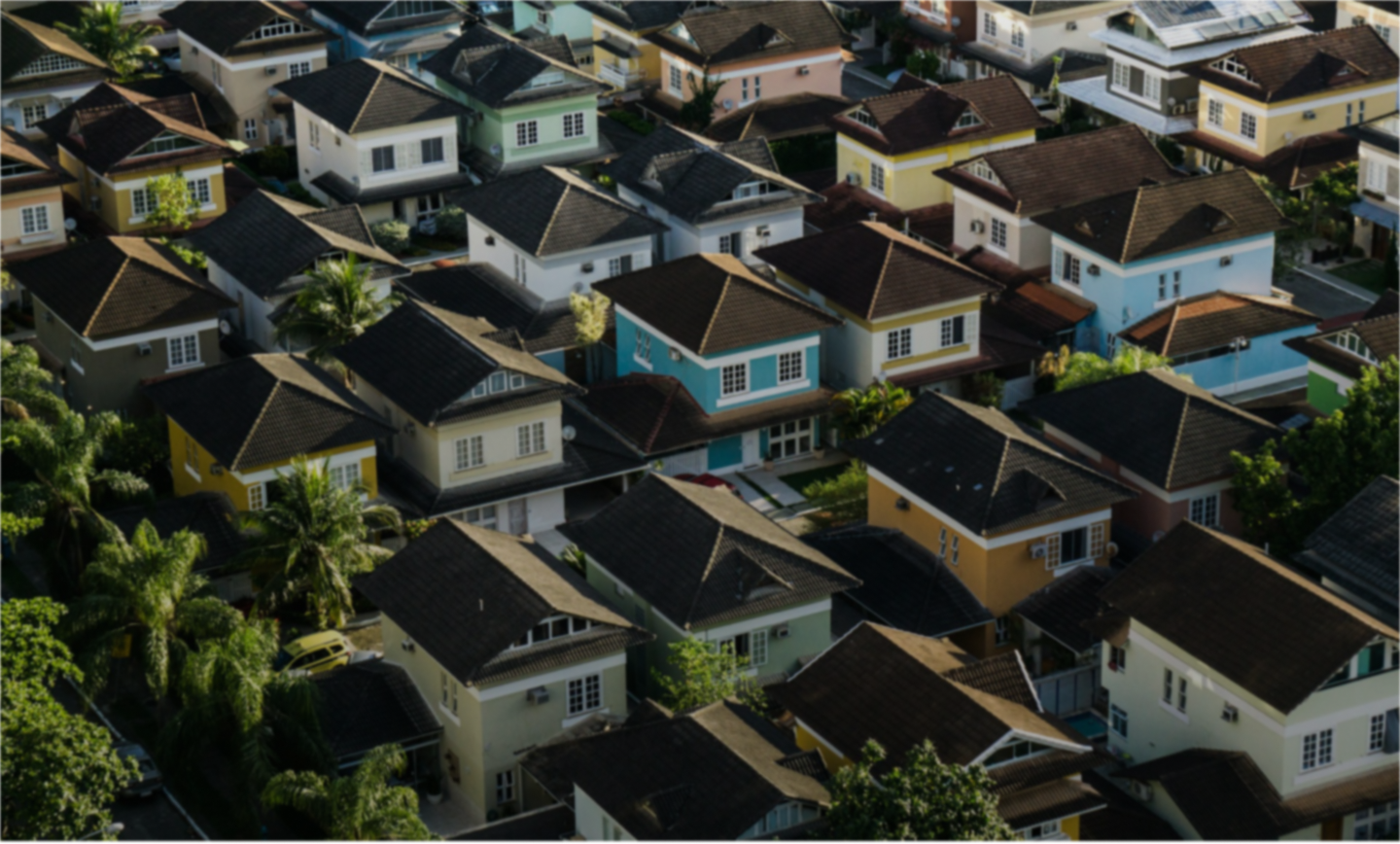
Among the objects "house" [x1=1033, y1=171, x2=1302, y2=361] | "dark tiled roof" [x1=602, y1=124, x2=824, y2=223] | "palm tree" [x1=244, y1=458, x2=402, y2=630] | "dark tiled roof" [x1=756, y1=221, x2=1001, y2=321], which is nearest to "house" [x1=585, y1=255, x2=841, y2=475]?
"dark tiled roof" [x1=756, y1=221, x2=1001, y2=321]

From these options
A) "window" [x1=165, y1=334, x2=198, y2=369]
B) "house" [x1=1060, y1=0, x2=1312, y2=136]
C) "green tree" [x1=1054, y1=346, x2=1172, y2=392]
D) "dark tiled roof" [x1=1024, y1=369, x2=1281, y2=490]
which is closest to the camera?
"dark tiled roof" [x1=1024, y1=369, x2=1281, y2=490]

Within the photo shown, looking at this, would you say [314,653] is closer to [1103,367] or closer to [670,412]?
[670,412]

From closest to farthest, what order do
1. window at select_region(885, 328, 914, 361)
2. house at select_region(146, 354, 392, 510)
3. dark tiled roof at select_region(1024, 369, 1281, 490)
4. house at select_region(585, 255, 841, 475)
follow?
dark tiled roof at select_region(1024, 369, 1281, 490) → house at select_region(146, 354, 392, 510) → house at select_region(585, 255, 841, 475) → window at select_region(885, 328, 914, 361)

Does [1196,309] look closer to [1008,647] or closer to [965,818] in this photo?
[1008,647]

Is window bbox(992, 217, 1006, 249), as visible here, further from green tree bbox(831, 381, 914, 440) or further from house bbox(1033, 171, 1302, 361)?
green tree bbox(831, 381, 914, 440)

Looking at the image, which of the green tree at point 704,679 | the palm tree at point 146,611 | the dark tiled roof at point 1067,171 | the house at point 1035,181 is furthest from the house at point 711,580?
the dark tiled roof at point 1067,171

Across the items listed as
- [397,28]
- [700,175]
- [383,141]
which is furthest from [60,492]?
[397,28]

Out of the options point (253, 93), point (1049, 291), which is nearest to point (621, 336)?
point (1049, 291)
